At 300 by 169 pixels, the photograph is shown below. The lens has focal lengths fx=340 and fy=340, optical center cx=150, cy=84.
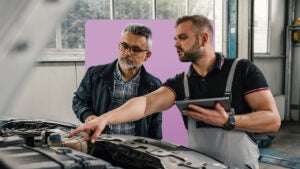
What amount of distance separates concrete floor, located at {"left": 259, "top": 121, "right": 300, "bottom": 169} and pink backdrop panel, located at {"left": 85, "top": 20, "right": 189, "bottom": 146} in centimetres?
151

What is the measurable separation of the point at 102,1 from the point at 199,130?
10.4 ft

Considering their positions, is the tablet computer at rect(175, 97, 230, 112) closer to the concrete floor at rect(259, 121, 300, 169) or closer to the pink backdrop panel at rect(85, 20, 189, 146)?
the pink backdrop panel at rect(85, 20, 189, 146)

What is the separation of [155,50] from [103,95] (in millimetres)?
1015

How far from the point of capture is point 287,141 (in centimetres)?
540

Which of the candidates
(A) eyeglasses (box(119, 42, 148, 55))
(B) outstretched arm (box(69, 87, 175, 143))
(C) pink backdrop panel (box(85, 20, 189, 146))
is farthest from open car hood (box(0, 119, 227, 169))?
(C) pink backdrop panel (box(85, 20, 189, 146))

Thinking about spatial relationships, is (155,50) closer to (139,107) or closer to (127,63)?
(127,63)

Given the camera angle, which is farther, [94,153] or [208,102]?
[94,153]

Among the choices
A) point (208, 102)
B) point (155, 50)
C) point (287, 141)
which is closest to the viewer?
point (208, 102)

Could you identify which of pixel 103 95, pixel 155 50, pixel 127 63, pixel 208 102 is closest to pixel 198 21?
pixel 208 102

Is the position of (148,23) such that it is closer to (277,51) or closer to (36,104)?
(36,104)

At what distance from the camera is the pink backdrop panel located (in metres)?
2.97

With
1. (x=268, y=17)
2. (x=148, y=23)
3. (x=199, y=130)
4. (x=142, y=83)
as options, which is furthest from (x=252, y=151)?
(x=268, y=17)

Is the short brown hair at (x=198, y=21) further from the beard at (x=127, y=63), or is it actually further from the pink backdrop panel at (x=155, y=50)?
the pink backdrop panel at (x=155, y=50)

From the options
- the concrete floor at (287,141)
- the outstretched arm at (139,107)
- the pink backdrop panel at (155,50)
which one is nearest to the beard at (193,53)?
the outstretched arm at (139,107)
